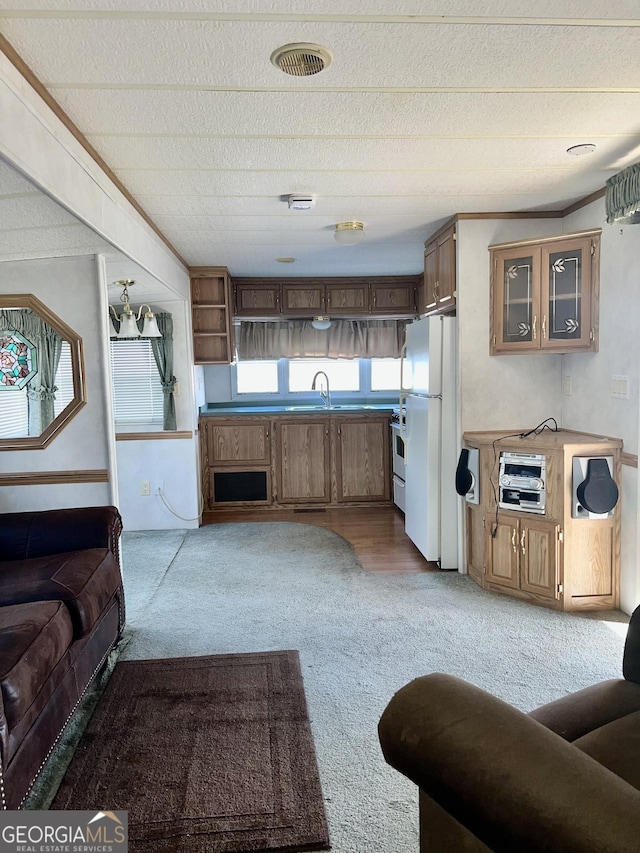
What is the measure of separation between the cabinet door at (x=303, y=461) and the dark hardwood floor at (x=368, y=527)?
0.17 meters

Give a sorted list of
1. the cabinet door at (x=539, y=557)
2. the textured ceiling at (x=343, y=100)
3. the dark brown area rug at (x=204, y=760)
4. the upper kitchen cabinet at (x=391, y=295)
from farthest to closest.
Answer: the upper kitchen cabinet at (x=391, y=295), the cabinet door at (x=539, y=557), the dark brown area rug at (x=204, y=760), the textured ceiling at (x=343, y=100)

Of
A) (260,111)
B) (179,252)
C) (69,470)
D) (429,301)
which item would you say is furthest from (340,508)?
(260,111)

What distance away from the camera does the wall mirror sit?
2.97 metres

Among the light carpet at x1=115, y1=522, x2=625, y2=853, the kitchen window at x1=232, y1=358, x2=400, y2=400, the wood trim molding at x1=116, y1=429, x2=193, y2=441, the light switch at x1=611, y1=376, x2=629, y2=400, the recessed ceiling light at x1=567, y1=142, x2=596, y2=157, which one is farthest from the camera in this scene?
the kitchen window at x1=232, y1=358, x2=400, y2=400

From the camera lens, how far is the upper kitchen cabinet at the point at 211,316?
522 cm

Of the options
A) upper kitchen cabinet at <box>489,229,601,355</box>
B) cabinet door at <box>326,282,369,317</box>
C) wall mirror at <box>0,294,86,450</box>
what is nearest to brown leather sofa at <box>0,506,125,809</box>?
wall mirror at <box>0,294,86,450</box>

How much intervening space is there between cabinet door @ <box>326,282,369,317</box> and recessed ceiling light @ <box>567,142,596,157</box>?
324cm

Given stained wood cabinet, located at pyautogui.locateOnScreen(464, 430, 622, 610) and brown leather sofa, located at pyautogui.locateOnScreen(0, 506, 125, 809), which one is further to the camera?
stained wood cabinet, located at pyautogui.locateOnScreen(464, 430, 622, 610)

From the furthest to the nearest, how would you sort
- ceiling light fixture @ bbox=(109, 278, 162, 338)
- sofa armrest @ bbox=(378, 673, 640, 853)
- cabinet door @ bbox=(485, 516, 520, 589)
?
1. ceiling light fixture @ bbox=(109, 278, 162, 338)
2. cabinet door @ bbox=(485, 516, 520, 589)
3. sofa armrest @ bbox=(378, 673, 640, 853)

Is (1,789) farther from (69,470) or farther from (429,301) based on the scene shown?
(429,301)

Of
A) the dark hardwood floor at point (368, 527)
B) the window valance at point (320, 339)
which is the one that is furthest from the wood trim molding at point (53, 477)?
the window valance at point (320, 339)

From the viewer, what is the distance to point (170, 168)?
2652 millimetres

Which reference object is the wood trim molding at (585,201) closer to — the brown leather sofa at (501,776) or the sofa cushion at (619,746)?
the sofa cushion at (619,746)

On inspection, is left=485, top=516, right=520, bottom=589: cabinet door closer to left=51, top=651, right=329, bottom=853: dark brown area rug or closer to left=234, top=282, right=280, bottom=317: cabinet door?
left=51, top=651, right=329, bottom=853: dark brown area rug
